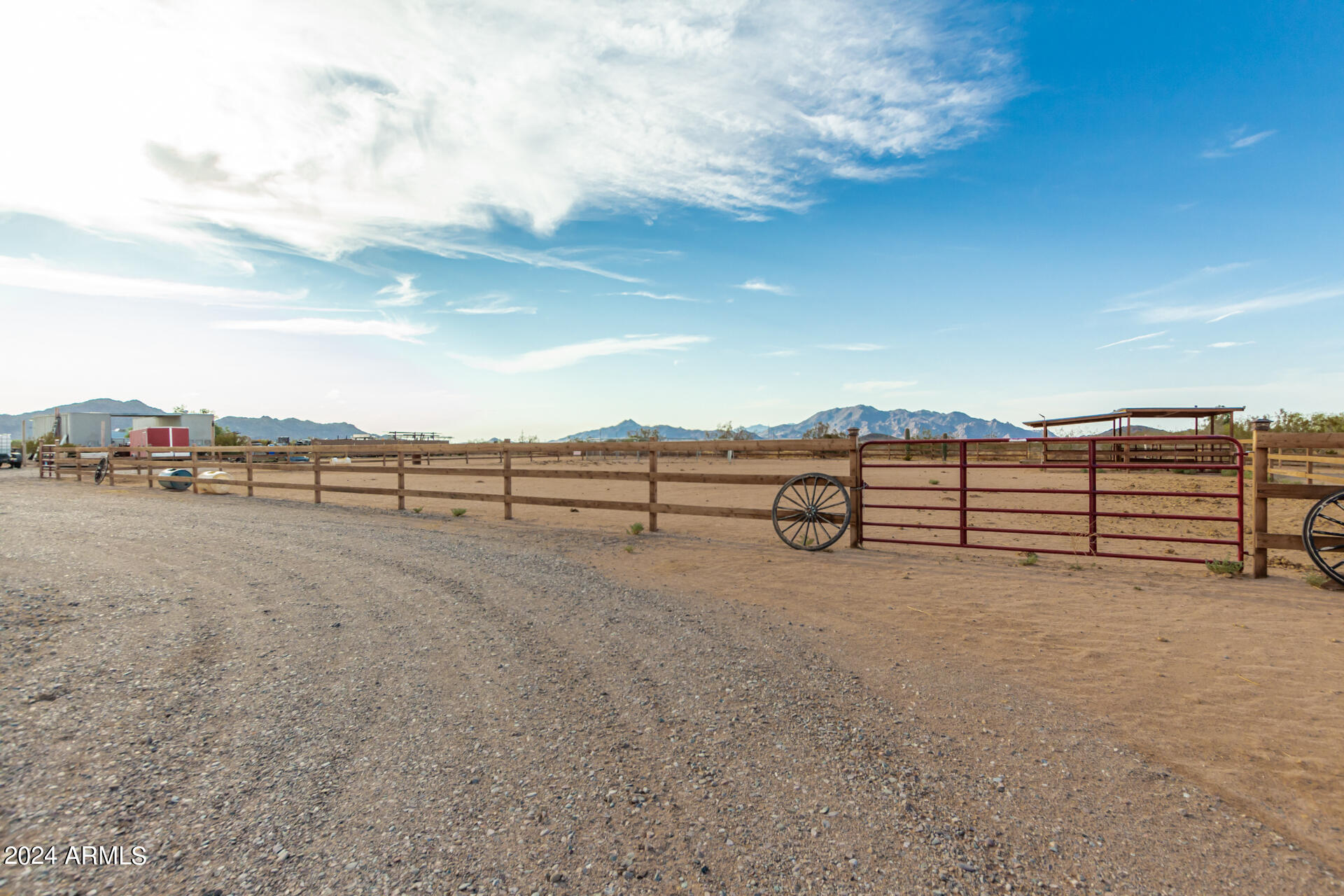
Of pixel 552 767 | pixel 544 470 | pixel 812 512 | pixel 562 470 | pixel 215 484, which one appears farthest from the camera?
pixel 215 484

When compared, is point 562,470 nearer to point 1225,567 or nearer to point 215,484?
point 1225,567

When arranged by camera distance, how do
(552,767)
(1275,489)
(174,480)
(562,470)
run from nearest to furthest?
(552,767) < (1275,489) < (562,470) < (174,480)

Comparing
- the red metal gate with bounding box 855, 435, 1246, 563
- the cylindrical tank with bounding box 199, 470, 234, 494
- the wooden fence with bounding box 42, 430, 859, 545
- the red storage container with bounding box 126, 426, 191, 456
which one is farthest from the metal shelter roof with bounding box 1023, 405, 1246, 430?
the red storage container with bounding box 126, 426, 191, 456

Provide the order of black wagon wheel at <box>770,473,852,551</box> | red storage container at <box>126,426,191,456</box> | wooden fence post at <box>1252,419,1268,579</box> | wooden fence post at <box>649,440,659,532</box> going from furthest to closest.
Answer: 1. red storage container at <box>126,426,191,456</box>
2. wooden fence post at <box>649,440,659,532</box>
3. black wagon wheel at <box>770,473,852,551</box>
4. wooden fence post at <box>1252,419,1268,579</box>

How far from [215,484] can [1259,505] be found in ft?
73.4

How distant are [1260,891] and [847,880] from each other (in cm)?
148

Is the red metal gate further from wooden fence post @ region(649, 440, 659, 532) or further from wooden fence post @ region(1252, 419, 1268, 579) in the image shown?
wooden fence post @ region(649, 440, 659, 532)

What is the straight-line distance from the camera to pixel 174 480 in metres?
17.6

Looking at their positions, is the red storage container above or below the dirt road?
above

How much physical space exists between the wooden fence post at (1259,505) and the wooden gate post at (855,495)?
167 inches

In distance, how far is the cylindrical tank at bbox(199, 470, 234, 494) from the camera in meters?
16.5

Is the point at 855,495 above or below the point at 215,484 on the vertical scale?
above

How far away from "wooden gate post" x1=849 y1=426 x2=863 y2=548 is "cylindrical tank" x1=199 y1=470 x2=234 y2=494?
1646 centimetres

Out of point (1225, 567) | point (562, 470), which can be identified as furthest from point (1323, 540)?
point (562, 470)
